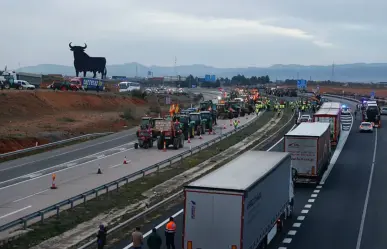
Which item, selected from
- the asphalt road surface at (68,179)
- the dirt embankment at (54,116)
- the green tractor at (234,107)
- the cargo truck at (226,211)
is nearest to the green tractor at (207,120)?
the dirt embankment at (54,116)

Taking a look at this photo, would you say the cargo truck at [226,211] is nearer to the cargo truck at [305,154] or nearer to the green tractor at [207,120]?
the cargo truck at [305,154]

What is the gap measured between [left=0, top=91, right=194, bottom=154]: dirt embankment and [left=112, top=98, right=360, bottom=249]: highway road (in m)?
24.5

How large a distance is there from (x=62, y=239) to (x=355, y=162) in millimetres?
26695

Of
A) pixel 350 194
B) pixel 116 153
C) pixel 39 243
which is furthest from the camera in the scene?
pixel 116 153

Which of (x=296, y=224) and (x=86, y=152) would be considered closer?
(x=296, y=224)

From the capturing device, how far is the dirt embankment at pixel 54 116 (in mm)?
51812

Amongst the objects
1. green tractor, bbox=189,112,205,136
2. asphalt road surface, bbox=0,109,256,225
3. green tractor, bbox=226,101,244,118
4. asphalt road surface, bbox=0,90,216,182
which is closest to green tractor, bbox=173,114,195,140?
green tractor, bbox=189,112,205,136

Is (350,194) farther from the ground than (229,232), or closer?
closer

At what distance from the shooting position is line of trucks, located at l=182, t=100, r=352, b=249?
15766mm

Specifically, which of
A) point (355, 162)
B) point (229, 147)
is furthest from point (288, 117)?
point (355, 162)

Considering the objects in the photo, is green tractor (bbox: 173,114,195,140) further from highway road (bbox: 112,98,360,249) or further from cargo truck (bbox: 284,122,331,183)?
cargo truck (bbox: 284,122,331,183)

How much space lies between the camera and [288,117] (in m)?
85.5

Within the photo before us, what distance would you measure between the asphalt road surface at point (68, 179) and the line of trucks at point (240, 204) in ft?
33.7

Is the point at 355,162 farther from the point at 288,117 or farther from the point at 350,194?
the point at 288,117
